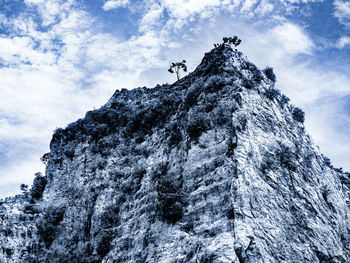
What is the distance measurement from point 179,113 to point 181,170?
7230mm

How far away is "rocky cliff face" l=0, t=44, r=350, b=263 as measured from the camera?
1691cm

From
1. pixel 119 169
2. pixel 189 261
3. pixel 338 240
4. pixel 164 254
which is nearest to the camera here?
pixel 189 261

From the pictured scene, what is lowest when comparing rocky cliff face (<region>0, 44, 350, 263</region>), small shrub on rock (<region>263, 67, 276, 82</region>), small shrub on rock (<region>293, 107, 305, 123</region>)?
rocky cliff face (<region>0, 44, 350, 263</region>)

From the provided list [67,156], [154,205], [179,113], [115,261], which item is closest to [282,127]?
[179,113]

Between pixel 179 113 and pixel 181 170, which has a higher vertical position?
pixel 179 113

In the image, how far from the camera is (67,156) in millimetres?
33906

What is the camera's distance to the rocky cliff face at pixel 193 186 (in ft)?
55.5

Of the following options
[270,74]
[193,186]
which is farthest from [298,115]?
[193,186]

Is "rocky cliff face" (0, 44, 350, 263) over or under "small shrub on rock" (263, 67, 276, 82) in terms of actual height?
under

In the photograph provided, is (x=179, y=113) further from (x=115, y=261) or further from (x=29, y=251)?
(x=29, y=251)

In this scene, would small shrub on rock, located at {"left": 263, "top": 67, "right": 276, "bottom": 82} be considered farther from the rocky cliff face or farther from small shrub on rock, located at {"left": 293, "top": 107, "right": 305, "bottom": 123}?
small shrub on rock, located at {"left": 293, "top": 107, "right": 305, "bottom": 123}

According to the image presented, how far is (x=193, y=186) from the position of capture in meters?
19.9

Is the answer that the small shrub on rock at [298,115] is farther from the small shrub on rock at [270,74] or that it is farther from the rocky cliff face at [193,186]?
the small shrub on rock at [270,74]

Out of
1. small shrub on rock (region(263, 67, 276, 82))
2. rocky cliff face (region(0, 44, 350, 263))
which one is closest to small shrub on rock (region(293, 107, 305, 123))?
rocky cliff face (region(0, 44, 350, 263))
